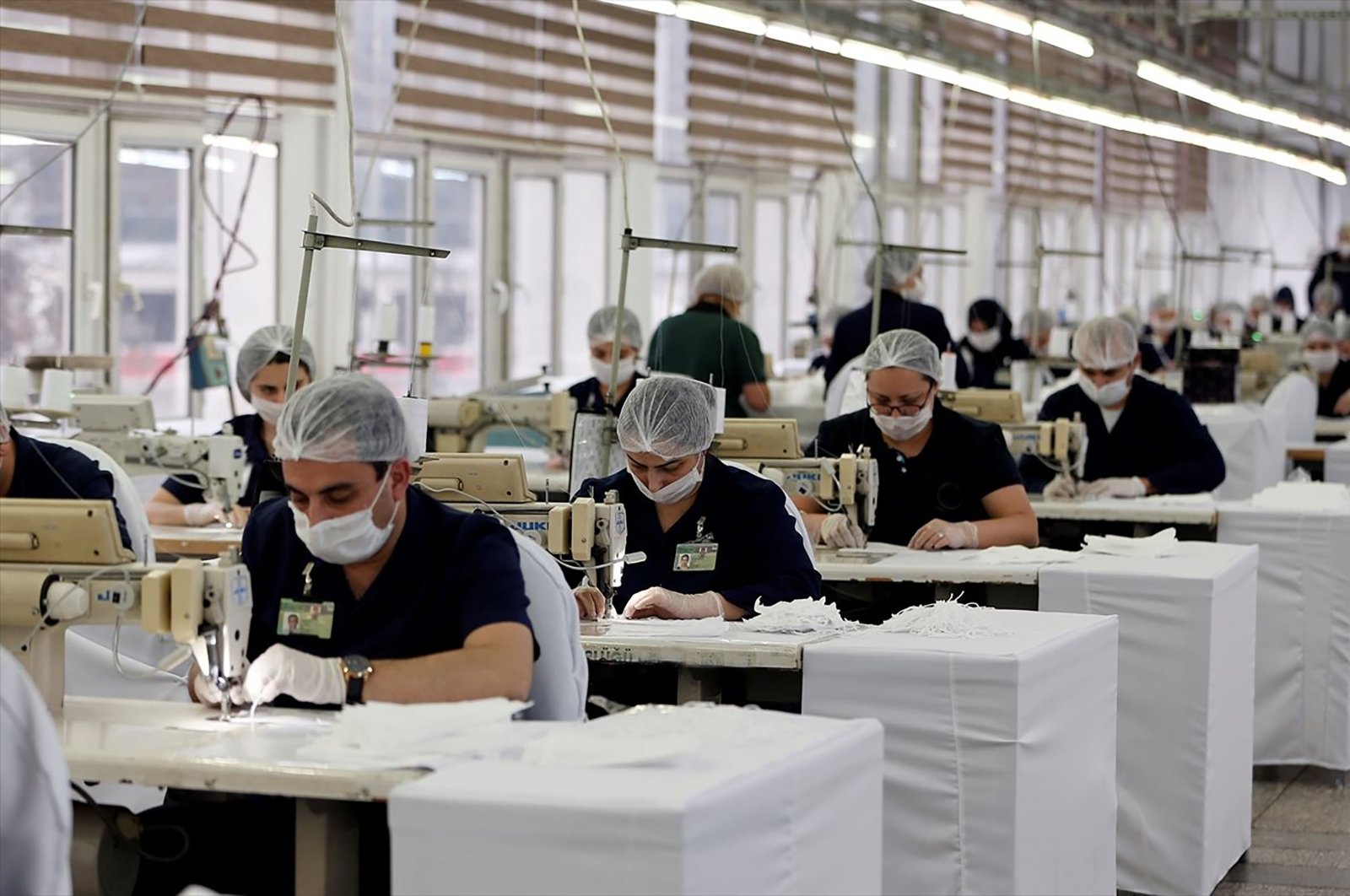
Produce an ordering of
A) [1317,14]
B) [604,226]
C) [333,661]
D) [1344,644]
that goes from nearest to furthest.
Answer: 1. [333,661]
2. [1344,644]
3. [1317,14]
4. [604,226]

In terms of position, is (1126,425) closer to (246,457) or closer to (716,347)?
(716,347)

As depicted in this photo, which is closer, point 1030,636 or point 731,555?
point 1030,636

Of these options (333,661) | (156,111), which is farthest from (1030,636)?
(156,111)

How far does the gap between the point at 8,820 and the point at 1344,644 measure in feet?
13.1

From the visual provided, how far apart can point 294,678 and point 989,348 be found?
833cm

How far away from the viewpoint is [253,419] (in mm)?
5648

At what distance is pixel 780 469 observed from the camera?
4938mm

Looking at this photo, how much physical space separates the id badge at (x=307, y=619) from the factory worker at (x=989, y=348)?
25.9 feet

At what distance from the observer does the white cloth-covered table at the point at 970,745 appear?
3221 mm

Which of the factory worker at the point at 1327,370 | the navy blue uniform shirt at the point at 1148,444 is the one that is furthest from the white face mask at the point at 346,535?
the factory worker at the point at 1327,370

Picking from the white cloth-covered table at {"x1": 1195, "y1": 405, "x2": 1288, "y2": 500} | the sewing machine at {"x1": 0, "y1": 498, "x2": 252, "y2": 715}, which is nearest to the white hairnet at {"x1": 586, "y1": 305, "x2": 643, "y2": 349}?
the white cloth-covered table at {"x1": 1195, "y1": 405, "x2": 1288, "y2": 500}

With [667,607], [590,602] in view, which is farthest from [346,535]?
[667,607]

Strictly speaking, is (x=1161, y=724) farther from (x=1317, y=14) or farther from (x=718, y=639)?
(x=1317, y=14)

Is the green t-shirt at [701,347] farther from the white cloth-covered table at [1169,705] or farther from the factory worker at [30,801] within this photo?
the factory worker at [30,801]
